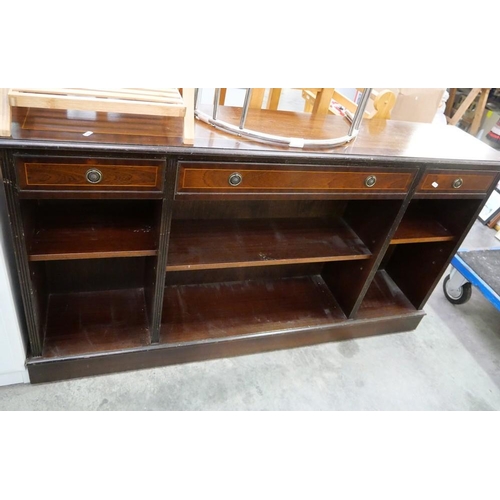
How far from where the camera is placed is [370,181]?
1.36 meters

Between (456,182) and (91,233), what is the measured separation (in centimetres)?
129

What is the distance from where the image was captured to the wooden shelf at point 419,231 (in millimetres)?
1673

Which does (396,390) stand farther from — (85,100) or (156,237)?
(85,100)

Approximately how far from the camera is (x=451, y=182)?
148cm

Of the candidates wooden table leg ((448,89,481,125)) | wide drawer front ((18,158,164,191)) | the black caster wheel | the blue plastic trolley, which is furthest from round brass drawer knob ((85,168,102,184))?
wooden table leg ((448,89,481,125))

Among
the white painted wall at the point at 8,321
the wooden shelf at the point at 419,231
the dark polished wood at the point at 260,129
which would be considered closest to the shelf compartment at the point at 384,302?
the wooden shelf at the point at 419,231

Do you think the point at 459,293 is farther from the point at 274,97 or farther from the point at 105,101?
the point at 105,101

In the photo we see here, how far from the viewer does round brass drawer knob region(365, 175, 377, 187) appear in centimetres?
135

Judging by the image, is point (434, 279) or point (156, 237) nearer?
point (156, 237)

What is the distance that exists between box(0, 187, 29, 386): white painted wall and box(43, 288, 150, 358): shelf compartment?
0.10 m

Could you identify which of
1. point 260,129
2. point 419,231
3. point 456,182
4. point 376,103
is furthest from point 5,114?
point 419,231

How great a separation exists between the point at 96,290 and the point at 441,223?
59.7 inches

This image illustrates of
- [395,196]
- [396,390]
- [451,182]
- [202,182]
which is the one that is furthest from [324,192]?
[396,390]
